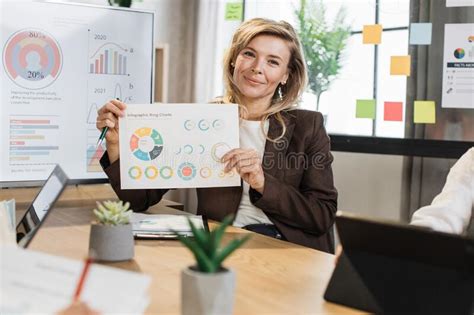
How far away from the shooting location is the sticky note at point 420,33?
291 centimetres

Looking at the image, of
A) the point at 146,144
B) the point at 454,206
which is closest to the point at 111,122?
the point at 146,144

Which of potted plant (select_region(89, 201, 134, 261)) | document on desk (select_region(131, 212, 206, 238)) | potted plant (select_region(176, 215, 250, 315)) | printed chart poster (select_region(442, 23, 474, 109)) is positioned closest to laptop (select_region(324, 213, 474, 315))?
potted plant (select_region(176, 215, 250, 315))

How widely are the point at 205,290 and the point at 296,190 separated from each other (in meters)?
1.11

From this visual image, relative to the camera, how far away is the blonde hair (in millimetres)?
2227

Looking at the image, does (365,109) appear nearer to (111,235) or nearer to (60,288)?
(111,235)

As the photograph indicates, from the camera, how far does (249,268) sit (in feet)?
4.92

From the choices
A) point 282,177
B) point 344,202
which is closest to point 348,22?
point 344,202

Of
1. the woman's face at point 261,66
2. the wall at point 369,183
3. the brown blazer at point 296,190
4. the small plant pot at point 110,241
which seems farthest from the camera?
the wall at point 369,183

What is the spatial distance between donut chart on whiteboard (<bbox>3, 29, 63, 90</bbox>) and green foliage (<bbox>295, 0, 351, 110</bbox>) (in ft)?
4.45

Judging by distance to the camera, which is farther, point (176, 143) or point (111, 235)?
point (176, 143)

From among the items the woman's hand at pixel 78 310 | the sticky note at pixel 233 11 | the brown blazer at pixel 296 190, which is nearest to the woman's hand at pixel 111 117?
the brown blazer at pixel 296 190

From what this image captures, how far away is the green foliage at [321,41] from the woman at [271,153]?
1.11 metres

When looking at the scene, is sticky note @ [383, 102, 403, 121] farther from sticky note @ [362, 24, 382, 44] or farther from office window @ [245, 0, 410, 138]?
sticky note @ [362, 24, 382, 44]

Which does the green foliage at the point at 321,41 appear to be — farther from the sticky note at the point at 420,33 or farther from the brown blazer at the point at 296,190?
the brown blazer at the point at 296,190
